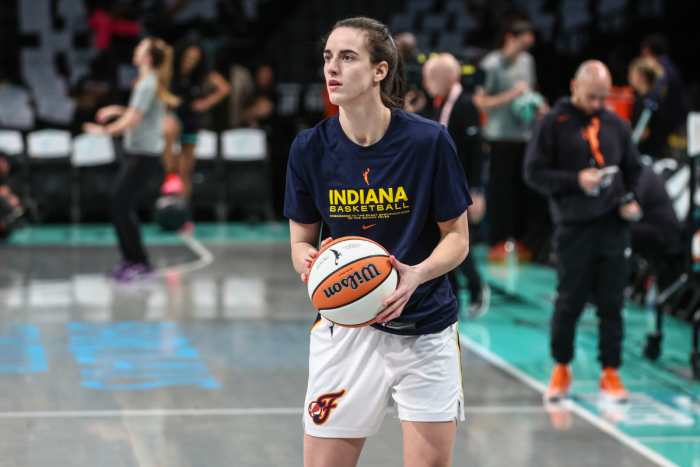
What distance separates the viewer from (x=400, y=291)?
375 cm

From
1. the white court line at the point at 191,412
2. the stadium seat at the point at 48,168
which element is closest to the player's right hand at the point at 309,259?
the white court line at the point at 191,412

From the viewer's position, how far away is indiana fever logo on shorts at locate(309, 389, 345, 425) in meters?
3.92

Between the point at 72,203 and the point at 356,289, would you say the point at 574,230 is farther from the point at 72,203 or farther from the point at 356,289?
the point at 72,203

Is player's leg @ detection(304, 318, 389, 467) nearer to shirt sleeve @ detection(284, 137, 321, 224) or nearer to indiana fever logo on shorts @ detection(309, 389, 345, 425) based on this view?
indiana fever logo on shorts @ detection(309, 389, 345, 425)

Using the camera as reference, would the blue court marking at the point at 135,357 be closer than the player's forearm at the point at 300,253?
No

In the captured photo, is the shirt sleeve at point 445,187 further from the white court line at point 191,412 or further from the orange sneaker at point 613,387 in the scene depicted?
the orange sneaker at point 613,387

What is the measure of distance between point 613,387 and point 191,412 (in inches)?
95.2

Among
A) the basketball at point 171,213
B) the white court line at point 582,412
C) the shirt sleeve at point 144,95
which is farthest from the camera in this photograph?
the basketball at point 171,213

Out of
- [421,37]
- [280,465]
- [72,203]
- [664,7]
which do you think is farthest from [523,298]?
[664,7]

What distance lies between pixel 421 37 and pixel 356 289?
16400 mm

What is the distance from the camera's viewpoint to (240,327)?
31.5 ft

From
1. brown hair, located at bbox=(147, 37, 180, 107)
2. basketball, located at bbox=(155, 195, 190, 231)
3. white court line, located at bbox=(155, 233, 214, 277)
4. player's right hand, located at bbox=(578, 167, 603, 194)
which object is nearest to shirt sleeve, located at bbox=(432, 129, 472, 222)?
player's right hand, located at bbox=(578, 167, 603, 194)

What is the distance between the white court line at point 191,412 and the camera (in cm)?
687

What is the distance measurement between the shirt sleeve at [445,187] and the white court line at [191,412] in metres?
3.32
